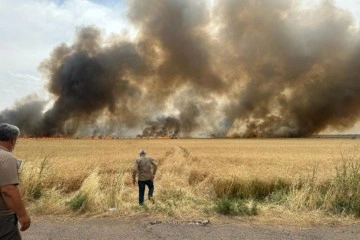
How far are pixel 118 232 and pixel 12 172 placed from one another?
4627 millimetres

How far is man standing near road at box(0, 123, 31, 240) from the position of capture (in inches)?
171

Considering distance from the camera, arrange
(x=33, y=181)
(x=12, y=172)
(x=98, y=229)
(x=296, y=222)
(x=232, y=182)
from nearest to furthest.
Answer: (x=12, y=172) → (x=98, y=229) → (x=296, y=222) → (x=33, y=181) → (x=232, y=182)

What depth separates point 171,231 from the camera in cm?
863

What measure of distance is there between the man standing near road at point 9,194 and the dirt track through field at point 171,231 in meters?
3.76

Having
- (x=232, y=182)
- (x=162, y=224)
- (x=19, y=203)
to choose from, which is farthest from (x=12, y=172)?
(x=232, y=182)

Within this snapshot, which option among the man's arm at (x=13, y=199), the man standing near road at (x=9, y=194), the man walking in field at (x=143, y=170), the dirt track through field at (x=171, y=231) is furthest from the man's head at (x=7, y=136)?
the man walking in field at (x=143, y=170)

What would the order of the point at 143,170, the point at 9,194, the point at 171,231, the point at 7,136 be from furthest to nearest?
1. the point at 143,170
2. the point at 171,231
3. the point at 7,136
4. the point at 9,194

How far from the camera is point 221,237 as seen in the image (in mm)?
8125

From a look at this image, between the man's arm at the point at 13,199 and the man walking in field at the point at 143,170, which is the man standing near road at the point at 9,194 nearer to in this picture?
the man's arm at the point at 13,199

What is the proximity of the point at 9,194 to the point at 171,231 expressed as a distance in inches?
191

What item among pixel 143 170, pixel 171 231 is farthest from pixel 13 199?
pixel 143 170

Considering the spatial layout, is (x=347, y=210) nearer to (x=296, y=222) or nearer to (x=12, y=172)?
(x=296, y=222)

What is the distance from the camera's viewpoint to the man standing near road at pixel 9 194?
14.3 ft

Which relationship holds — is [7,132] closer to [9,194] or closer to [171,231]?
[9,194]
